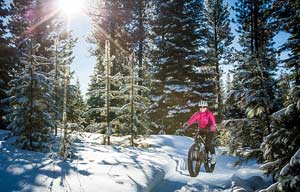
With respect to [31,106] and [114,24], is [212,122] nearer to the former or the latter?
[31,106]

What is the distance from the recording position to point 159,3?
1254 inches

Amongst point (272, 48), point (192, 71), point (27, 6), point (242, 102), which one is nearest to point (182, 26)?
point (192, 71)

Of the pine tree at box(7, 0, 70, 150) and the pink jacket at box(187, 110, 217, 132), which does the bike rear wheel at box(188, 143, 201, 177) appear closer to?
the pink jacket at box(187, 110, 217, 132)

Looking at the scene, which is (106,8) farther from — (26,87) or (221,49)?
(26,87)

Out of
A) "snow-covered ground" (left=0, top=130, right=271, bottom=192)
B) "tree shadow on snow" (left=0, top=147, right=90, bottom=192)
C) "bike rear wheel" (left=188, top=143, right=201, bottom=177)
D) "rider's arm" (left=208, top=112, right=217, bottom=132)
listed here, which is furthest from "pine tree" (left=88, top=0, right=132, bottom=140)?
"tree shadow on snow" (left=0, top=147, right=90, bottom=192)

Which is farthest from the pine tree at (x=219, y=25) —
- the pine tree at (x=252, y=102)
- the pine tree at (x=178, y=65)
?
the pine tree at (x=252, y=102)

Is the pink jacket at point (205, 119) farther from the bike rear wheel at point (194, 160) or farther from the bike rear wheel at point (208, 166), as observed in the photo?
the bike rear wheel at point (208, 166)

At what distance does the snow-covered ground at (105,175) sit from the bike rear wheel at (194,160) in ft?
0.81

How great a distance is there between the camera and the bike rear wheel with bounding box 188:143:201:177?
1259 cm

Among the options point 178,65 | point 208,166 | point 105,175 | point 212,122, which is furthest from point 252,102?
point 178,65

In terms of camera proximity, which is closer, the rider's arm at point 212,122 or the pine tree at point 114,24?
the rider's arm at point 212,122

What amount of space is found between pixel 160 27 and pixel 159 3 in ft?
7.72

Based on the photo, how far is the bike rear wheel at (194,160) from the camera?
1259cm

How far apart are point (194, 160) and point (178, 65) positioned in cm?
1746
